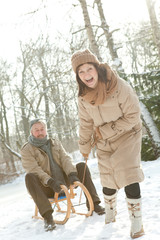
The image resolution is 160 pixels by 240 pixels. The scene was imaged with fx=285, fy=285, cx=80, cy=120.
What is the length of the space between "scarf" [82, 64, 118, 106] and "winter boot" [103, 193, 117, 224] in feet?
3.19

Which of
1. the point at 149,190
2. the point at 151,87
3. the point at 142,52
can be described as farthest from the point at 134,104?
the point at 142,52

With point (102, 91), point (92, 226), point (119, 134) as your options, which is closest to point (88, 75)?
point (102, 91)

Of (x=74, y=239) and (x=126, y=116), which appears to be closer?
(x=126, y=116)

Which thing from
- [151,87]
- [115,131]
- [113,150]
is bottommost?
[113,150]

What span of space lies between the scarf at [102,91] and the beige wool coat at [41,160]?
146 centimetres

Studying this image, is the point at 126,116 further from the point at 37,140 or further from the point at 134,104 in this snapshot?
the point at 37,140

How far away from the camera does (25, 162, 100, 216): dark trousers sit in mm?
3393

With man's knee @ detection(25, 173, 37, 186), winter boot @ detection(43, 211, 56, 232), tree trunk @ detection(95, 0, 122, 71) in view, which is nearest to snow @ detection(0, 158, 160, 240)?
winter boot @ detection(43, 211, 56, 232)

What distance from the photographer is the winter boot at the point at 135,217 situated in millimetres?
2387

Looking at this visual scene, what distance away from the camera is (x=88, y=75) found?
2.57 metres

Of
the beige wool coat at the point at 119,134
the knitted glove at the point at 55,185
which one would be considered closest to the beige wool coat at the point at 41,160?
the knitted glove at the point at 55,185

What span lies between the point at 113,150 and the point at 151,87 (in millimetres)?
5905

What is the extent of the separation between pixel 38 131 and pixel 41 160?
40 centimetres

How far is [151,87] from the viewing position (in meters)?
8.16
